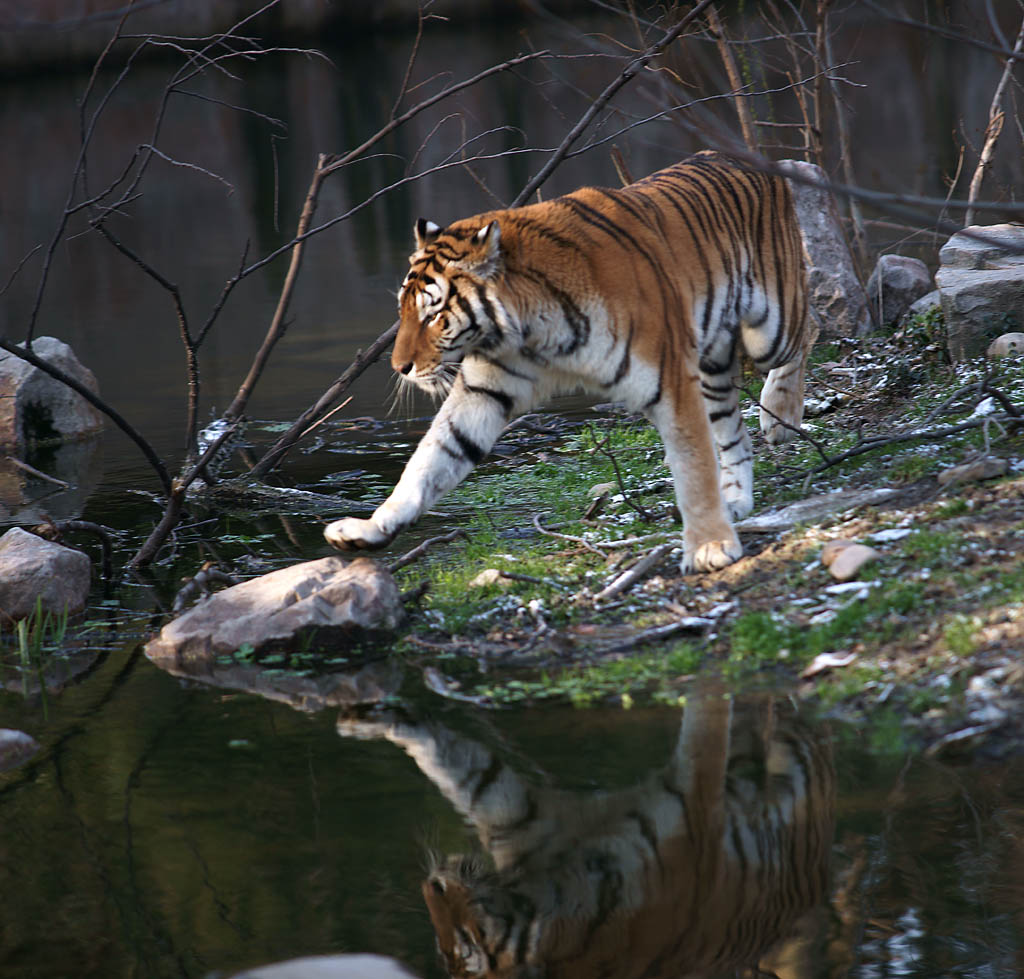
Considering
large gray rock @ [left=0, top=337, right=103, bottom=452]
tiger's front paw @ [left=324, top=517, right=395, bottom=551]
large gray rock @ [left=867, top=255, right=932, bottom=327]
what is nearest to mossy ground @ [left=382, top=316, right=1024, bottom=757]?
tiger's front paw @ [left=324, top=517, right=395, bottom=551]

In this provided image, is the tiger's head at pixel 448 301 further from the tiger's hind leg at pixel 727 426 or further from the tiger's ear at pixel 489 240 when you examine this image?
the tiger's hind leg at pixel 727 426

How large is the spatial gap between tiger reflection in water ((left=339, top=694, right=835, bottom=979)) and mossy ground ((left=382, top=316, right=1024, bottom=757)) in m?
0.29

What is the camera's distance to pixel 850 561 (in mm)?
4344

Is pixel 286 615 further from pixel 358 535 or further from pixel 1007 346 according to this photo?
pixel 1007 346

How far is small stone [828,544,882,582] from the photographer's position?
4324 mm

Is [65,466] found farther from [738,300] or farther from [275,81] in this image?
[275,81]

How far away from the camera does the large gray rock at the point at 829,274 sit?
8.72 m

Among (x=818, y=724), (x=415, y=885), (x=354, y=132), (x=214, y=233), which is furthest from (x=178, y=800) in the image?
(x=354, y=132)

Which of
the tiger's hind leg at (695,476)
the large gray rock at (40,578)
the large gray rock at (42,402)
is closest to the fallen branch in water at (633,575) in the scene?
the tiger's hind leg at (695,476)

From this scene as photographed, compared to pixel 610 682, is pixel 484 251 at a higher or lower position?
higher

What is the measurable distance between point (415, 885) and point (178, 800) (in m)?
0.91

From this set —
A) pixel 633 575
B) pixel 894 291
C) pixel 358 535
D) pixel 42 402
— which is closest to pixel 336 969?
pixel 358 535

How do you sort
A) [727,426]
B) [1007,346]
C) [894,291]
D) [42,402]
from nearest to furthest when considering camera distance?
[727,426] < [1007,346] < [894,291] < [42,402]

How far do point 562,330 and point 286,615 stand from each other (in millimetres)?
1456
